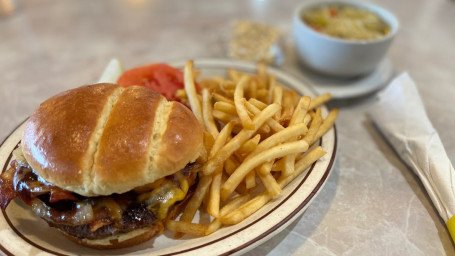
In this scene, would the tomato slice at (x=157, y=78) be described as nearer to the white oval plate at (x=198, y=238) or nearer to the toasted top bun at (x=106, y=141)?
the toasted top bun at (x=106, y=141)

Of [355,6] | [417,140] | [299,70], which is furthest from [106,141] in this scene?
[355,6]

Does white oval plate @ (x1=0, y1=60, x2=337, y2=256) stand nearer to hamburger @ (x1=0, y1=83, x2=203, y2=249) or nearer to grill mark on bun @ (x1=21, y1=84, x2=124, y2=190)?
hamburger @ (x1=0, y1=83, x2=203, y2=249)

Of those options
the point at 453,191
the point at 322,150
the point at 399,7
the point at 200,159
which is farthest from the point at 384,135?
the point at 399,7

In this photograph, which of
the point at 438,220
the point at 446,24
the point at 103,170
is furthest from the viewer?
the point at 446,24

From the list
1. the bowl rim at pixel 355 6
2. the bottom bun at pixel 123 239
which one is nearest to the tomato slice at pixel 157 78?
the bottom bun at pixel 123 239

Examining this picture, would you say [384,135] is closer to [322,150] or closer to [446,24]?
[322,150]

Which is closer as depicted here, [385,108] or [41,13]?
[385,108]
